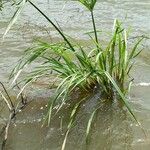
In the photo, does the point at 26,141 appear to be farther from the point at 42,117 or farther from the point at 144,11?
the point at 144,11

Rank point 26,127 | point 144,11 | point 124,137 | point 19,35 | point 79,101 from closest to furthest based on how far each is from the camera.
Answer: point 124,137
point 26,127
point 79,101
point 19,35
point 144,11

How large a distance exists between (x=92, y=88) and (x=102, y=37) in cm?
135

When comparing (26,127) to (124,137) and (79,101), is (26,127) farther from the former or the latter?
(124,137)

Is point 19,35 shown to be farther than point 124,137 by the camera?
Yes

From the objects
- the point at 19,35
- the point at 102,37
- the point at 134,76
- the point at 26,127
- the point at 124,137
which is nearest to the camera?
the point at 124,137

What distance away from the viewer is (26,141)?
264cm

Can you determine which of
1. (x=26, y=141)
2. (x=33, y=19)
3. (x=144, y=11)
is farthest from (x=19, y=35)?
(x=26, y=141)

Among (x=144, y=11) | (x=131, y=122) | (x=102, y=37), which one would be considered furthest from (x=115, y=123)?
(x=144, y=11)

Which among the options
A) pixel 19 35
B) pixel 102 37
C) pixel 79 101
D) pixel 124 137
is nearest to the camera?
pixel 124 137

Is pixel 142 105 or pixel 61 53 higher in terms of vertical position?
pixel 61 53

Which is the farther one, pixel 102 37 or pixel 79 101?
pixel 102 37

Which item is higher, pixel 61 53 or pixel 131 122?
pixel 61 53

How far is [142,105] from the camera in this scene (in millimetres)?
2967

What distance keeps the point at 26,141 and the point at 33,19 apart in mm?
2797
